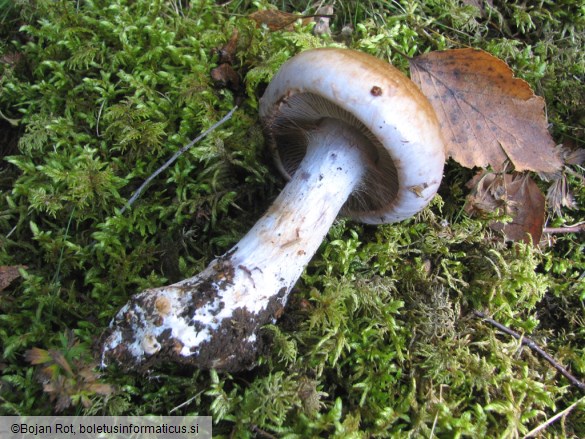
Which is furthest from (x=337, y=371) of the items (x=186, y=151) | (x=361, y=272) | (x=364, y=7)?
(x=364, y=7)

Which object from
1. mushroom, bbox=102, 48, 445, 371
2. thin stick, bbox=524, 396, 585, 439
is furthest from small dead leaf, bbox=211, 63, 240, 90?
thin stick, bbox=524, 396, 585, 439

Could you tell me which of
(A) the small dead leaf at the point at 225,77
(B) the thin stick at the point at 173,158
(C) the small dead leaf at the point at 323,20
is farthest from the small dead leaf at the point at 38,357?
(C) the small dead leaf at the point at 323,20

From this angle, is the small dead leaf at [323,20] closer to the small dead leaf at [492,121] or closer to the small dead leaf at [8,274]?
the small dead leaf at [492,121]

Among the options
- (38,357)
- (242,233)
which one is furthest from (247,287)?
(38,357)

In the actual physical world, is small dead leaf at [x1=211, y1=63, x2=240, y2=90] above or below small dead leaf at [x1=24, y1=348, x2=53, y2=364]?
above

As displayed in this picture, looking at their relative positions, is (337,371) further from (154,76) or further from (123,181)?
(154,76)

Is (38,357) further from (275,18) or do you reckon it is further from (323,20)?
(323,20)

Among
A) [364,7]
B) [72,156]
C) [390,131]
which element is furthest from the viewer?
[364,7]

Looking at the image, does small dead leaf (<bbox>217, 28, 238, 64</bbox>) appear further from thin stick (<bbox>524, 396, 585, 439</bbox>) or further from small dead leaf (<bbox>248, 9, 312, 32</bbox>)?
thin stick (<bbox>524, 396, 585, 439</bbox>)
